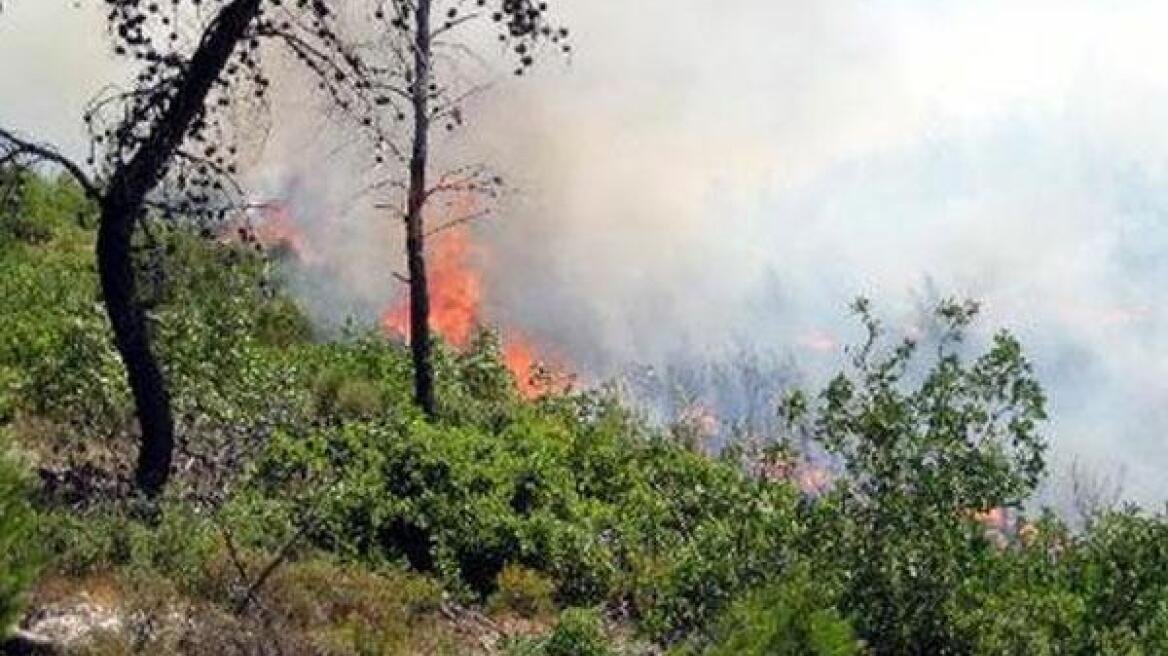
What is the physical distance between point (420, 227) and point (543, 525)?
7479 mm

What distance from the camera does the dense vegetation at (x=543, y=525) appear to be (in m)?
13.0

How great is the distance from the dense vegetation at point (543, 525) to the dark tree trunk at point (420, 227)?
247 cm

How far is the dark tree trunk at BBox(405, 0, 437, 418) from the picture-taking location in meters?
24.1

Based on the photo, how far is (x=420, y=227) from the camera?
2488 centimetres

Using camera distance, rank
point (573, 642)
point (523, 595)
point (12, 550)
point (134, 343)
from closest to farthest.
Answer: point (12, 550), point (573, 642), point (134, 343), point (523, 595)

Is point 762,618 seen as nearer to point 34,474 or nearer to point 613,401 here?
point 34,474

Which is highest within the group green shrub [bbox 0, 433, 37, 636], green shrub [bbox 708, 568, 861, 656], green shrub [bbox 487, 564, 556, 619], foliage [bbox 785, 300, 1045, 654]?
foliage [bbox 785, 300, 1045, 654]

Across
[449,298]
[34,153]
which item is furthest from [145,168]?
[449,298]

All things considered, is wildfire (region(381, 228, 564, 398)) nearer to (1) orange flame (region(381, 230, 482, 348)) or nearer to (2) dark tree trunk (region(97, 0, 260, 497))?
(1) orange flame (region(381, 230, 482, 348))

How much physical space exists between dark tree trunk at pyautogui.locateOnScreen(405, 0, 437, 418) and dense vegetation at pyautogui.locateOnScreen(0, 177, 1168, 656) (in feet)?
8.10

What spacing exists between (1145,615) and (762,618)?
5.75 meters

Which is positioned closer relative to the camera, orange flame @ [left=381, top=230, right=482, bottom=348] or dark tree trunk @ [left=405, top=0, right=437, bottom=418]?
dark tree trunk @ [left=405, top=0, right=437, bottom=418]

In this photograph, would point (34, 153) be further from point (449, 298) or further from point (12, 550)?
point (449, 298)

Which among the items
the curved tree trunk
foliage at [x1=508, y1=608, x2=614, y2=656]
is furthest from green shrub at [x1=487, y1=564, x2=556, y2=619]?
the curved tree trunk
